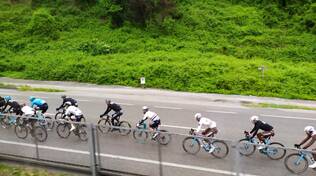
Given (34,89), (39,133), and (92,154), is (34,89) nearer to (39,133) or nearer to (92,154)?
(39,133)

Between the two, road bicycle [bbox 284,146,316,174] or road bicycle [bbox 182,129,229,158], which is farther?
road bicycle [bbox 182,129,229,158]

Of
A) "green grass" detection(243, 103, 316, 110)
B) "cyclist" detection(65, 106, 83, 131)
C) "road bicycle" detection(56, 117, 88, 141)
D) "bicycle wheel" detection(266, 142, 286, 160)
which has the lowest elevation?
"green grass" detection(243, 103, 316, 110)

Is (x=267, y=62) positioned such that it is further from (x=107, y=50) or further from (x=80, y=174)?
(x=80, y=174)

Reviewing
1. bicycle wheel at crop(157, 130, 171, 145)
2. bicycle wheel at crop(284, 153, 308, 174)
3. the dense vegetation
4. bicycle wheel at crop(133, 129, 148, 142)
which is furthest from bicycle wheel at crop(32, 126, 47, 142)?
the dense vegetation

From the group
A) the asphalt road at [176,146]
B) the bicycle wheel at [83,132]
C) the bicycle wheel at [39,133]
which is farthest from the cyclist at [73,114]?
the bicycle wheel at [83,132]

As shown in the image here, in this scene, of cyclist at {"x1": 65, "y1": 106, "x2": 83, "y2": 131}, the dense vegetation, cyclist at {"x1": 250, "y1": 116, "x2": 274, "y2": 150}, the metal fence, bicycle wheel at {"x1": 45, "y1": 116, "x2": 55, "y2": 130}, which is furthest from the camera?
the dense vegetation

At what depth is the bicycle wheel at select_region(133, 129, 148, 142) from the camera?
11466 millimetres

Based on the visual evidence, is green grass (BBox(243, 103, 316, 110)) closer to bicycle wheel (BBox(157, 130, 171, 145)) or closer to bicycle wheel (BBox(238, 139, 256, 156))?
bicycle wheel (BBox(157, 130, 171, 145))

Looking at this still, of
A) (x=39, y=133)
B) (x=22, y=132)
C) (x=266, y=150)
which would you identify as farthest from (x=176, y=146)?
(x=22, y=132)

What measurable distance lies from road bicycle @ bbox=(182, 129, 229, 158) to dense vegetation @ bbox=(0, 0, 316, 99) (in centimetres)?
1755

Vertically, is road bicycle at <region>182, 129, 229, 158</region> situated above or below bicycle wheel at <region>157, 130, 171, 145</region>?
below

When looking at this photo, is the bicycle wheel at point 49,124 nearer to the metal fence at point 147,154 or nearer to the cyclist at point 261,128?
the metal fence at point 147,154

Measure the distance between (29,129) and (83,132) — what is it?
1.81 meters

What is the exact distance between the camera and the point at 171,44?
3806cm
